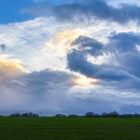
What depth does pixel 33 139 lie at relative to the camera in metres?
Answer: 54.9

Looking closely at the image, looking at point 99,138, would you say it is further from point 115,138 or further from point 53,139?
point 53,139

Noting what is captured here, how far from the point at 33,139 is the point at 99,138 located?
7.80 metres

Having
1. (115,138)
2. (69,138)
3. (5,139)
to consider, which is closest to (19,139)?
(5,139)

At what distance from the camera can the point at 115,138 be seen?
5828cm

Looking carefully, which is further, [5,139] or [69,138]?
[69,138]

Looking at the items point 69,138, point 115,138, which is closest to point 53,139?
point 69,138

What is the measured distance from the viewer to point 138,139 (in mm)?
56594

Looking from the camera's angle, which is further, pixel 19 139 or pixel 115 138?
pixel 115 138

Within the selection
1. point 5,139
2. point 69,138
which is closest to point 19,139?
point 5,139

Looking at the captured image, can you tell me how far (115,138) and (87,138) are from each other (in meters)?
3.06

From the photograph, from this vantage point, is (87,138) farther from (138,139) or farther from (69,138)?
(138,139)

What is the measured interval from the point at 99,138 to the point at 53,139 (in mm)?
5466

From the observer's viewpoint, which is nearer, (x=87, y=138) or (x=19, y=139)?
(x=19, y=139)

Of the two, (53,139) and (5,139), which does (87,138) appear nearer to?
(53,139)
